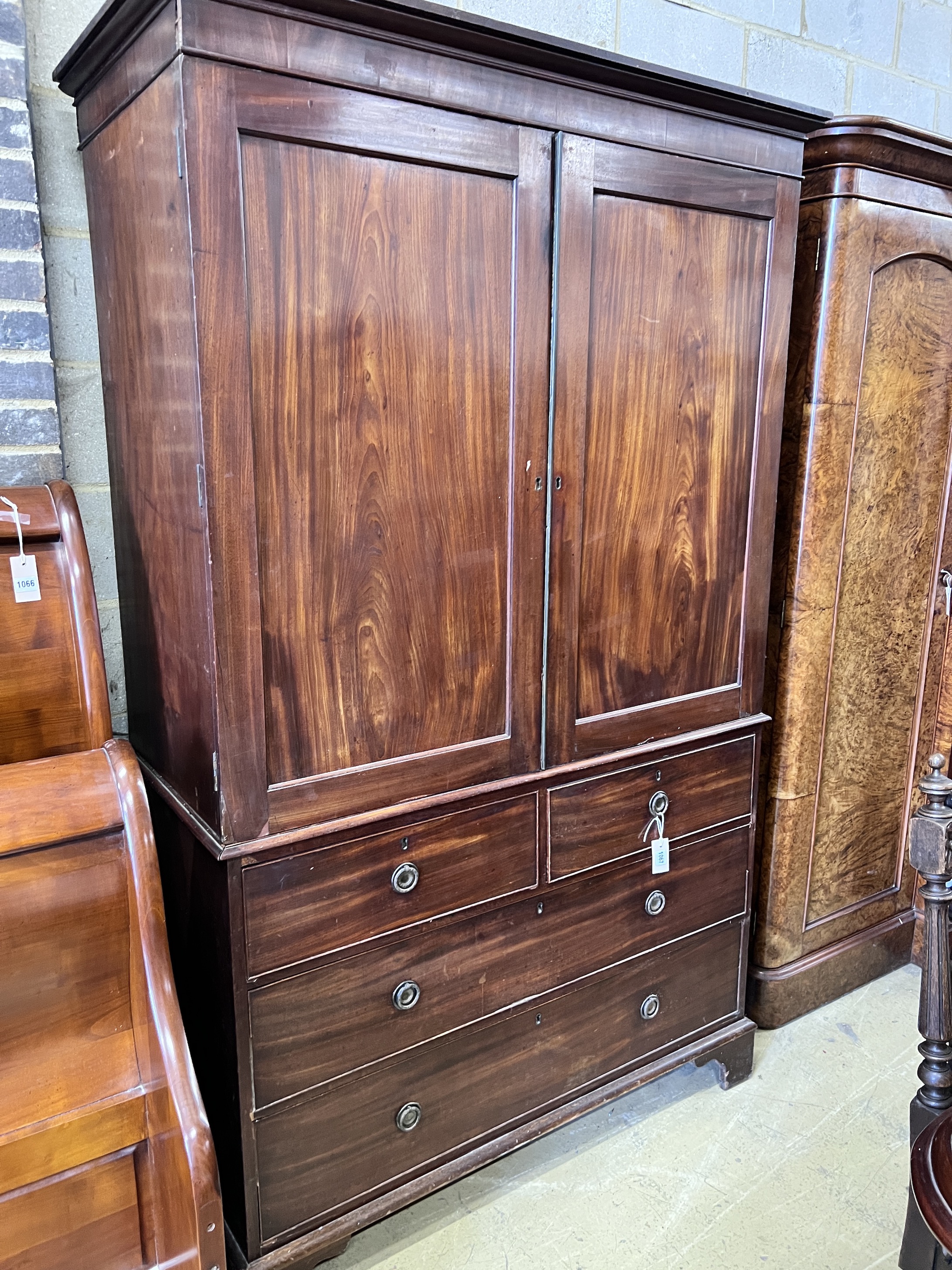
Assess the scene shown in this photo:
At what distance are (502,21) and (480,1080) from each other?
206 cm

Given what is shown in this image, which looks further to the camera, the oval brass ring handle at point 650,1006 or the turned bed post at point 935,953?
the oval brass ring handle at point 650,1006

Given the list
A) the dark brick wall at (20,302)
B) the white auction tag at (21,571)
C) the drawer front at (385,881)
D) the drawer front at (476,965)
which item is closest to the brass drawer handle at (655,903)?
the drawer front at (476,965)

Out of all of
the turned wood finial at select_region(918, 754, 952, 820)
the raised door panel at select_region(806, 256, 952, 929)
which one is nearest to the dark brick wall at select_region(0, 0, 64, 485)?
the turned wood finial at select_region(918, 754, 952, 820)

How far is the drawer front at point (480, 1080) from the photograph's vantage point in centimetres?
147

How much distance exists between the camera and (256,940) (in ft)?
4.43

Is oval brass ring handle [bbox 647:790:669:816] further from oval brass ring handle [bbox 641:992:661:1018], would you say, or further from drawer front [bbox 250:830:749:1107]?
oval brass ring handle [bbox 641:992:661:1018]

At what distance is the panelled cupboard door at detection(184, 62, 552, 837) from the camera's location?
119 centimetres

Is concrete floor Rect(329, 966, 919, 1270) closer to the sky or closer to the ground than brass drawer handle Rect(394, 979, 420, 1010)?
closer to the ground

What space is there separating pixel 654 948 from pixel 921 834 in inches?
28.8

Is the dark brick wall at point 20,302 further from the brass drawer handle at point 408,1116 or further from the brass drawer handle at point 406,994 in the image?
the brass drawer handle at point 408,1116

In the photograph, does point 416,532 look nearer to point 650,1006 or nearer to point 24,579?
point 24,579

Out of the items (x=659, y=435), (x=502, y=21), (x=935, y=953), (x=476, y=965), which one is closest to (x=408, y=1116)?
(x=476, y=965)

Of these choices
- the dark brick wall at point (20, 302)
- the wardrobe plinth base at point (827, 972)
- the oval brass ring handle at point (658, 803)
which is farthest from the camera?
the wardrobe plinth base at point (827, 972)

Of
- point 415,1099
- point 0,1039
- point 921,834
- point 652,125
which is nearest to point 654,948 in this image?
point 415,1099
